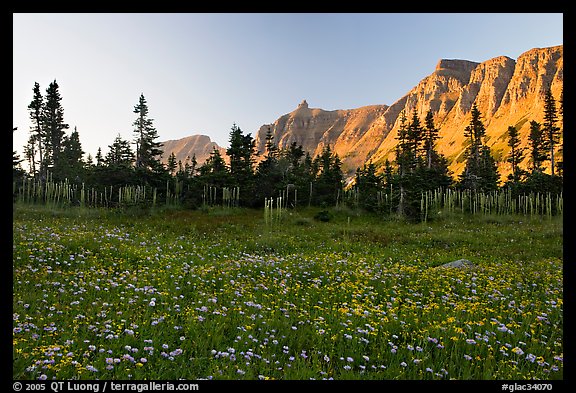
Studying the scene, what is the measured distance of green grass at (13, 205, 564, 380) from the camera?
3.60m

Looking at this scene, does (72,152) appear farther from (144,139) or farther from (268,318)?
(268,318)

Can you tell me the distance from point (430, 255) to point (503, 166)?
133m

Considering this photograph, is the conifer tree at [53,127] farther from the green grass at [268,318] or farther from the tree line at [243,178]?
the green grass at [268,318]

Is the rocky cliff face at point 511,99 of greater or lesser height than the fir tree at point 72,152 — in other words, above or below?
above

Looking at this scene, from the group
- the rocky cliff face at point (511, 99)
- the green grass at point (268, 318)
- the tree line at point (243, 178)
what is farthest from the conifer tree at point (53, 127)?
the rocky cliff face at point (511, 99)

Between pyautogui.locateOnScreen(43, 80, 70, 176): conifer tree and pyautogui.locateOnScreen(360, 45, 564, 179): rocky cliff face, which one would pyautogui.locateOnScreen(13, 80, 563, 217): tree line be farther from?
pyautogui.locateOnScreen(360, 45, 564, 179): rocky cliff face

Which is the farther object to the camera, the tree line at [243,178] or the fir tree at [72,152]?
the fir tree at [72,152]

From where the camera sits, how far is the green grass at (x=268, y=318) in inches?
142

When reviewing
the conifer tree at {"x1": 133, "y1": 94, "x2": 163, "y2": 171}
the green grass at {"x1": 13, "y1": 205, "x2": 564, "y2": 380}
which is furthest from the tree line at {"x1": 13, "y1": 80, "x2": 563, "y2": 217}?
the green grass at {"x1": 13, "y1": 205, "x2": 564, "y2": 380}

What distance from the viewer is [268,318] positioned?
5141 millimetres

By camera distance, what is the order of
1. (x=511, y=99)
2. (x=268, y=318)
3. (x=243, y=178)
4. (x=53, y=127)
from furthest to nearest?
(x=511, y=99) < (x=53, y=127) < (x=243, y=178) < (x=268, y=318)

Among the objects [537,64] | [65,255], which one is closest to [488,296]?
[65,255]

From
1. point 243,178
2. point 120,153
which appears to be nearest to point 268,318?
point 243,178

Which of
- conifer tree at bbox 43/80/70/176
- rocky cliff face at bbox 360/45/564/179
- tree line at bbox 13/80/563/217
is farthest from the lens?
rocky cliff face at bbox 360/45/564/179
